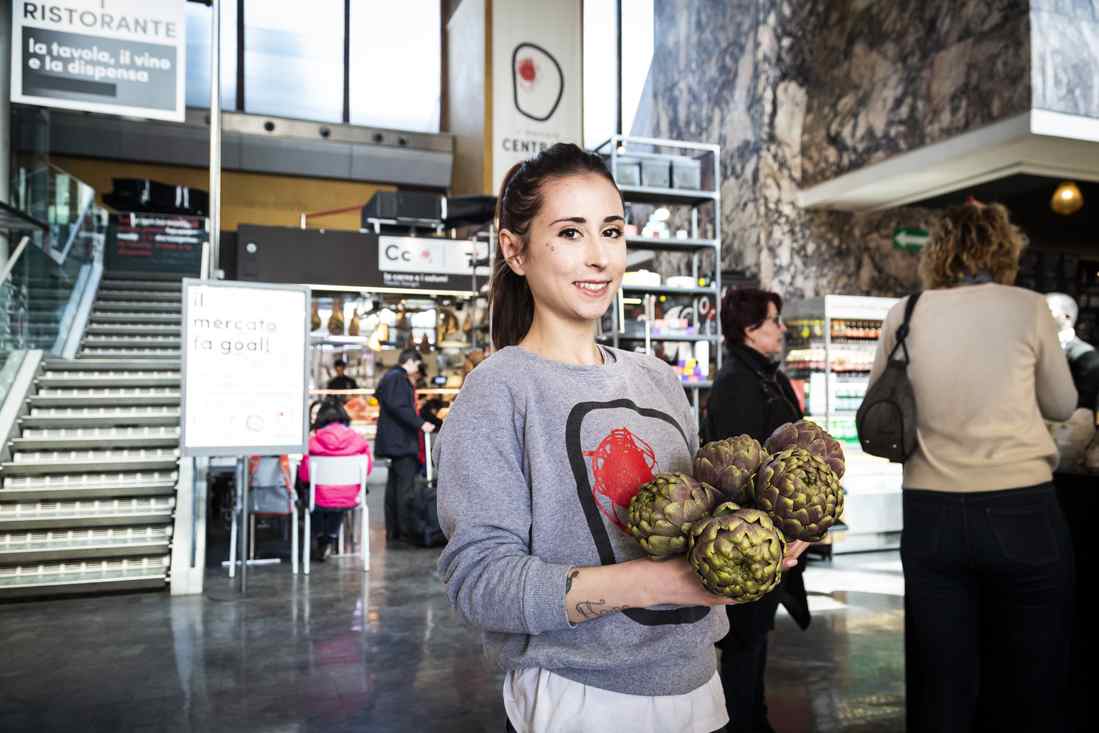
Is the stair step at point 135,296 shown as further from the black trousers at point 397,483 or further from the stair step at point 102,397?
the black trousers at point 397,483

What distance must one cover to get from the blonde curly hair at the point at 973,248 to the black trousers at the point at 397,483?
556 cm

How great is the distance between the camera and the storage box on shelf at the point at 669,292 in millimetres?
7285

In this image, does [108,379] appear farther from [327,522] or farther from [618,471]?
[618,471]

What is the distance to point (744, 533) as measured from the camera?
2.69 feet

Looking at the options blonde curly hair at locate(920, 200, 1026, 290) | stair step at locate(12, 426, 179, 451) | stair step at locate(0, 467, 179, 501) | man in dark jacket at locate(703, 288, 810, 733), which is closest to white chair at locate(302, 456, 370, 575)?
stair step at locate(0, 467, 179, 501)

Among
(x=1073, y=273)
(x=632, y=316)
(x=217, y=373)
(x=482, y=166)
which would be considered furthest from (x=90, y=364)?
(x=1073, y=273)

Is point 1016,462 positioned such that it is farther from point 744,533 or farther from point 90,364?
point 90,364

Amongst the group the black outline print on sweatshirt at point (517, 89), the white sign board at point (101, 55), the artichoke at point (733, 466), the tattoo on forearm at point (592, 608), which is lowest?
the tattoo on forearm at point (592, 608)

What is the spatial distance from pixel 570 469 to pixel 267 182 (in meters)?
15.8

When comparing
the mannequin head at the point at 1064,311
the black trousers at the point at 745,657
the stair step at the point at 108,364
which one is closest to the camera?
the black trousers at the point at 745,657

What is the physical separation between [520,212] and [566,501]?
1.34 ft

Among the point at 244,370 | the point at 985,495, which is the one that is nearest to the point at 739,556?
the point at 985,495

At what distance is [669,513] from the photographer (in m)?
0.88

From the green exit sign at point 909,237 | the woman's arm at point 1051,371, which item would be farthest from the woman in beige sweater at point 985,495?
the green exit sign at point 909,237
